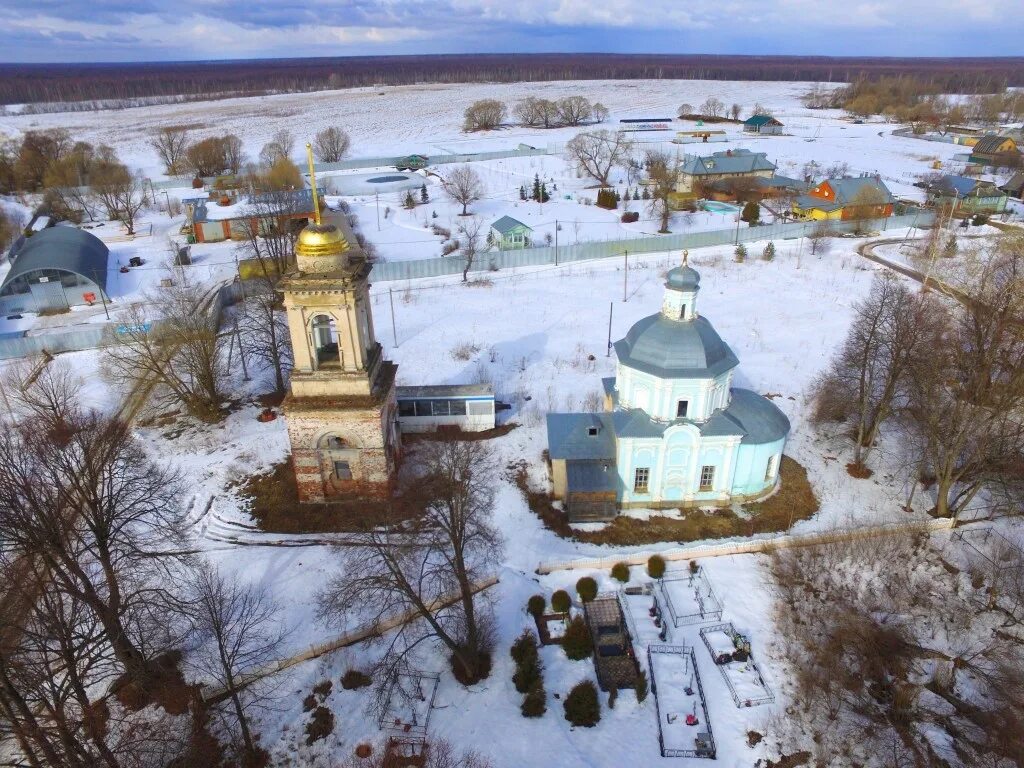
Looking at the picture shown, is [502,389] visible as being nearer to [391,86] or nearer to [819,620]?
[819,620]

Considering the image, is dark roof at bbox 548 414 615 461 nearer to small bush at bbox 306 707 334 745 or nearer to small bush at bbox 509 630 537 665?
small bush at bbox 509 630 537 665

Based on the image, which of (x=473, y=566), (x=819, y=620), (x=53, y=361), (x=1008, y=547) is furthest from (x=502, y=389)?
(x=53, y=361)

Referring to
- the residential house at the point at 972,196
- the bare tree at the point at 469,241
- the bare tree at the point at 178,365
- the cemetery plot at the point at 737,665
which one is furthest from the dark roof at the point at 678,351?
the residential house at the point at 972,196

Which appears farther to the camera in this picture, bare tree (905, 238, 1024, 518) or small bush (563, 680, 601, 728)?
bare tree (905, 238, 1024, 518)

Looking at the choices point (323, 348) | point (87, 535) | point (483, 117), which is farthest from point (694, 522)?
point (483, 117)

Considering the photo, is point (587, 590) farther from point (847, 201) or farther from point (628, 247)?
point (847, 201)

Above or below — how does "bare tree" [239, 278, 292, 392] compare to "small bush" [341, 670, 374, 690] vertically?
above

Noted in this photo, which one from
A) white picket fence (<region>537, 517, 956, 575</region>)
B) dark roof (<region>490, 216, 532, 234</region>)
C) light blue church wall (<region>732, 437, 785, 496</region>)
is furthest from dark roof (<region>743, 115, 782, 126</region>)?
white picket fence (<region>537, 517, 956, 575</region>)
